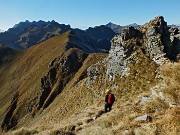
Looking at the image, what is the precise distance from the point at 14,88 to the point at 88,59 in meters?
45.2

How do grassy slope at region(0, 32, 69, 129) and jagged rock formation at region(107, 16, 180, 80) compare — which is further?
grassy slope at region(0, 32, 69, 129)

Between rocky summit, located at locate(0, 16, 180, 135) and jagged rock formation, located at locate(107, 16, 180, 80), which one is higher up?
jagged rock formation, located at locate(107, 16, 180, 80)

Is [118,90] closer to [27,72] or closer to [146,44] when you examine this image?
[146,44]

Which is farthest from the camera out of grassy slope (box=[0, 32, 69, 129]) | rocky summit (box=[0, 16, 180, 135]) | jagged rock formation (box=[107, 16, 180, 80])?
grassy slope (box=[0, 32, 69, 129])

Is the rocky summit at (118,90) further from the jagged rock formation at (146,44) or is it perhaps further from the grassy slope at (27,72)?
the grassy slope at (27,72)

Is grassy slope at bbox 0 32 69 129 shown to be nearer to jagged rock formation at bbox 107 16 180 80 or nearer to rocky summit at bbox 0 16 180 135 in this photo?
rocky summit at bbox 0 16 180 135

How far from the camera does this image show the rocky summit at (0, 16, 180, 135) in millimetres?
20255

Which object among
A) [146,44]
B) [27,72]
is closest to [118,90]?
[146,44]

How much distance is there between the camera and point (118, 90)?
4506cm

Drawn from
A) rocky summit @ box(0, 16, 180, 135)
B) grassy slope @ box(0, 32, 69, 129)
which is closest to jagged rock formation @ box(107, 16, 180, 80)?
rocky summit @ box(0, 16, 180, 135)

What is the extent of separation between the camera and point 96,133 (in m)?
18.6

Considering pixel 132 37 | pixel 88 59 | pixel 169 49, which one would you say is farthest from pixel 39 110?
pixel 169 49

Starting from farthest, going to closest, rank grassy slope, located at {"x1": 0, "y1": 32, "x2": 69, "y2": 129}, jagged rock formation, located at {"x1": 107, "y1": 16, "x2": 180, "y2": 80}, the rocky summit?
grassy slope, located at {"x1": 0, "y1": 32, "x2": 69, "y2": 129} → jagged rock formation, located at {"x1": 107, "y1": 16, "x2": 180, "y2": 80} → the rocky summit

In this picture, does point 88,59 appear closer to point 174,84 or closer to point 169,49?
point 169,49
